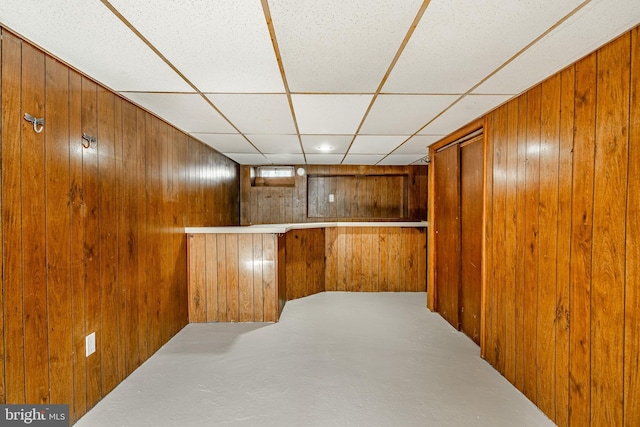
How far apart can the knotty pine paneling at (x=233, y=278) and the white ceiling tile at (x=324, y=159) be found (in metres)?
1.64

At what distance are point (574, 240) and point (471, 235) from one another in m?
1.23

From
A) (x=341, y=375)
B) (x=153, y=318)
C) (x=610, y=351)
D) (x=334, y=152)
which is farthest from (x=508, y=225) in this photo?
(x=153, y=318)

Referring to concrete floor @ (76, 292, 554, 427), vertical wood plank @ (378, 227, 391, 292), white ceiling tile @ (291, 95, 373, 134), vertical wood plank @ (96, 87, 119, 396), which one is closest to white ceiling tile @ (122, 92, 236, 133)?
vertical wood plank @ (96, 87, 119, 396)

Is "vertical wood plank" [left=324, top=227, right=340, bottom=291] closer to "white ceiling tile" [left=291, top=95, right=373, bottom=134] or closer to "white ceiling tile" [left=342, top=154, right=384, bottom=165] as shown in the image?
"white ceiling tile" [left=342, top=154, right=384, bottom=165]

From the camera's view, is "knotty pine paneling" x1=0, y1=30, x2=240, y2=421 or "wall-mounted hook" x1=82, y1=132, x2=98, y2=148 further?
"wall-mounted hook" x1=82, y1=132, x2=98, y2=148

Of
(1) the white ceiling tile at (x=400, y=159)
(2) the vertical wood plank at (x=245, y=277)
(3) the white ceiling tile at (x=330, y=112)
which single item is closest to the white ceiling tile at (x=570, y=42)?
(3) the white ceiling tile at (x=330, y=112)

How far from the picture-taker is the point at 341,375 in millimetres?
2182

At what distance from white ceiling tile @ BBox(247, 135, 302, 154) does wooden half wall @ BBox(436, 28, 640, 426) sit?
2063 mm

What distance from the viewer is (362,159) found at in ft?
15.1

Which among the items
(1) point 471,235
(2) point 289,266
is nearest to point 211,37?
(1) point 471,235

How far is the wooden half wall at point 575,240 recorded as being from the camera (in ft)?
4.36

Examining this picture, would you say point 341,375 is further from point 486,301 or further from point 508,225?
point 508,225

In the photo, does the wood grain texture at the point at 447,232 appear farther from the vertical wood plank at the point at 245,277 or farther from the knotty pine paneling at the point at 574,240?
the vertical wood plank at the point at 245,277

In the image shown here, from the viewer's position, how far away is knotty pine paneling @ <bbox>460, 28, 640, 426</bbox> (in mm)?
1331
